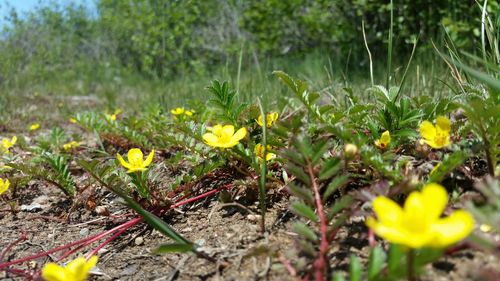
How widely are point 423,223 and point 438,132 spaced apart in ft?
1.89

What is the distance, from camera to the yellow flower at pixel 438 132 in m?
1.09

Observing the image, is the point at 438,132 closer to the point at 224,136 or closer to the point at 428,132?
the point at 428,132

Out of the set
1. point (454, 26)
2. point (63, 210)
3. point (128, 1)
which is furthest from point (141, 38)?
point (63, 210)

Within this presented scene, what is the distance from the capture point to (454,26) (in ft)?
15.8

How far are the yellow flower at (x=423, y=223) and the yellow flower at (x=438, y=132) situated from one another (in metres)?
0.50

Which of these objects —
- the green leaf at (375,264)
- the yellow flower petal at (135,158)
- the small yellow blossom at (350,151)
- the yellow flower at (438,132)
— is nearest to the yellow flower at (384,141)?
the yellow flower at (438,132)

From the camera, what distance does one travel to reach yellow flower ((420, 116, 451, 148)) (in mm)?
1093

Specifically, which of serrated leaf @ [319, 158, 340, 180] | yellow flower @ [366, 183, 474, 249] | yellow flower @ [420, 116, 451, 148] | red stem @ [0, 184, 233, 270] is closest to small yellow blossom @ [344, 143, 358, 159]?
serrated leaf @ [319, 158, 340, 180]

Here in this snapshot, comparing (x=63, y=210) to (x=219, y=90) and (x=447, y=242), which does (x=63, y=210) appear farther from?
(x=447, y=242)

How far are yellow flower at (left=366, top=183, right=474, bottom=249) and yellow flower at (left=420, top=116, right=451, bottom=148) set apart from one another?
1.65 ft

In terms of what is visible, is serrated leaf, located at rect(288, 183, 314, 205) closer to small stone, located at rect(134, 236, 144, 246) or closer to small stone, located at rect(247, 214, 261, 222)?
small stone, located at rect(247, 214, 261, 222)

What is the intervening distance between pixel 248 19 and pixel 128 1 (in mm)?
3277

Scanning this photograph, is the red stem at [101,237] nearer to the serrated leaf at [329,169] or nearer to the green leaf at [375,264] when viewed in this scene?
the serrated leaf at [329,169]

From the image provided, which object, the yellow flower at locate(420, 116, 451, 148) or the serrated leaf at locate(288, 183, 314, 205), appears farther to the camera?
the yellow flower at locate(420, 116, 451, 148)
